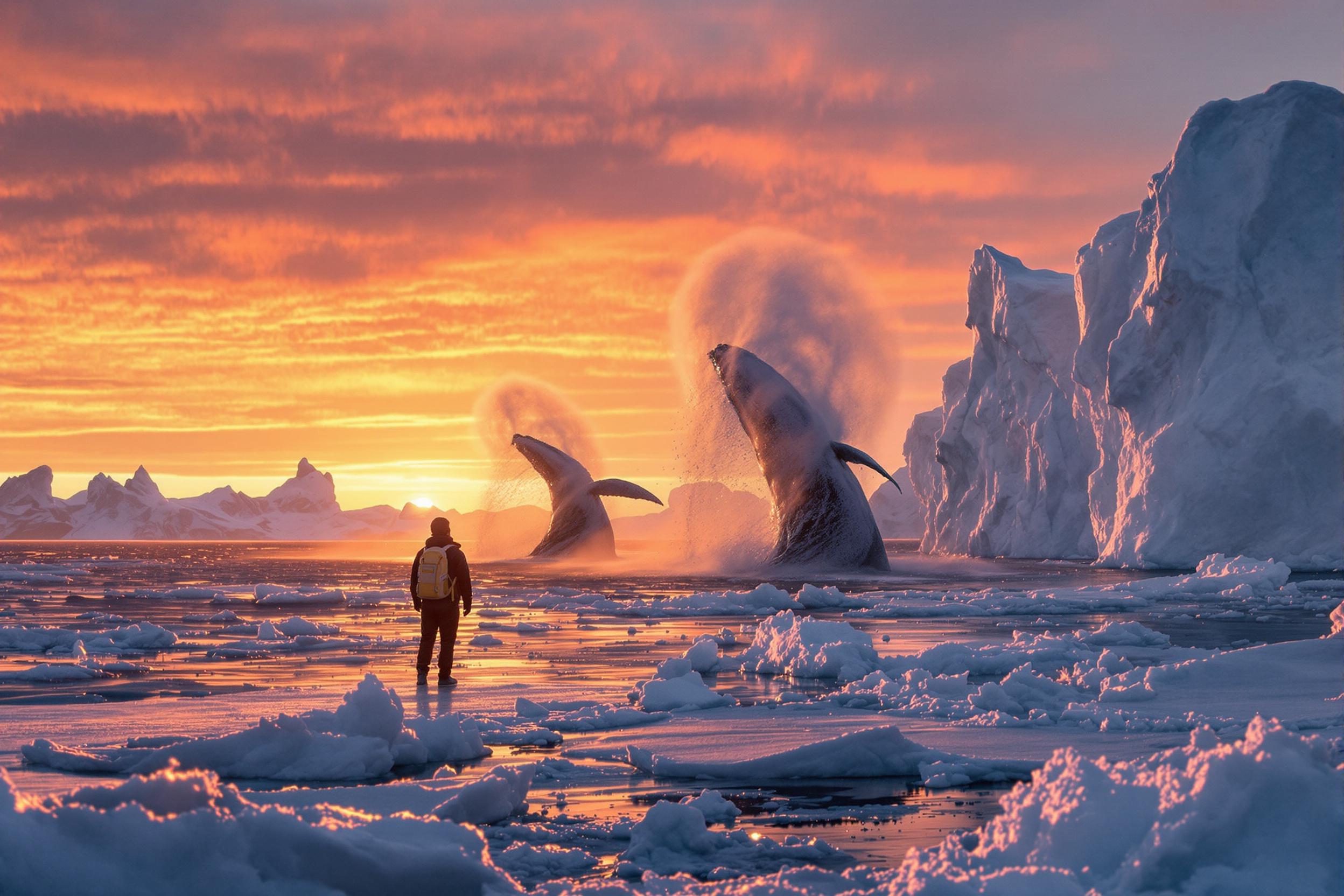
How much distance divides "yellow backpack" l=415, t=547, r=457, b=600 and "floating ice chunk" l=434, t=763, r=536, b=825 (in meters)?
6.41

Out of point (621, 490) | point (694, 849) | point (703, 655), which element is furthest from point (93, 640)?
point (621, 490)

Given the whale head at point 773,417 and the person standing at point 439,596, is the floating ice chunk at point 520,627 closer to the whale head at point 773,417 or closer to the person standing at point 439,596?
the person standing at point 439,596

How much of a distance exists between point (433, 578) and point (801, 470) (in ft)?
75.0

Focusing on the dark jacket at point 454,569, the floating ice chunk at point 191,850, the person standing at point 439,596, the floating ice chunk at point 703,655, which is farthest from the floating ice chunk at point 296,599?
the floating ice chunk at point 191,850

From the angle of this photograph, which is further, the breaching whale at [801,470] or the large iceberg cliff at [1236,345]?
the large iceberg cliff at [1236,345]

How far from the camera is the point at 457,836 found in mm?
4742

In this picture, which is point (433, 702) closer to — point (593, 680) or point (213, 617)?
point (593, 680)

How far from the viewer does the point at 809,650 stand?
42.5 ft

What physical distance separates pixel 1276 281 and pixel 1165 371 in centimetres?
486

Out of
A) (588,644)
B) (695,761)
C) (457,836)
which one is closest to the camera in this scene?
(457,836)

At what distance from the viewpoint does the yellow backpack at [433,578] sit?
1238 centimetres

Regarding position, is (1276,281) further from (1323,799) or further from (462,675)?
(1323,799)

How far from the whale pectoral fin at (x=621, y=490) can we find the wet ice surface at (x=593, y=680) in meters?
14.2

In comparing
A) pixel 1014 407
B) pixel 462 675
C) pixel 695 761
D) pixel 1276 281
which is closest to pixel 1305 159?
pixel 1276 281
